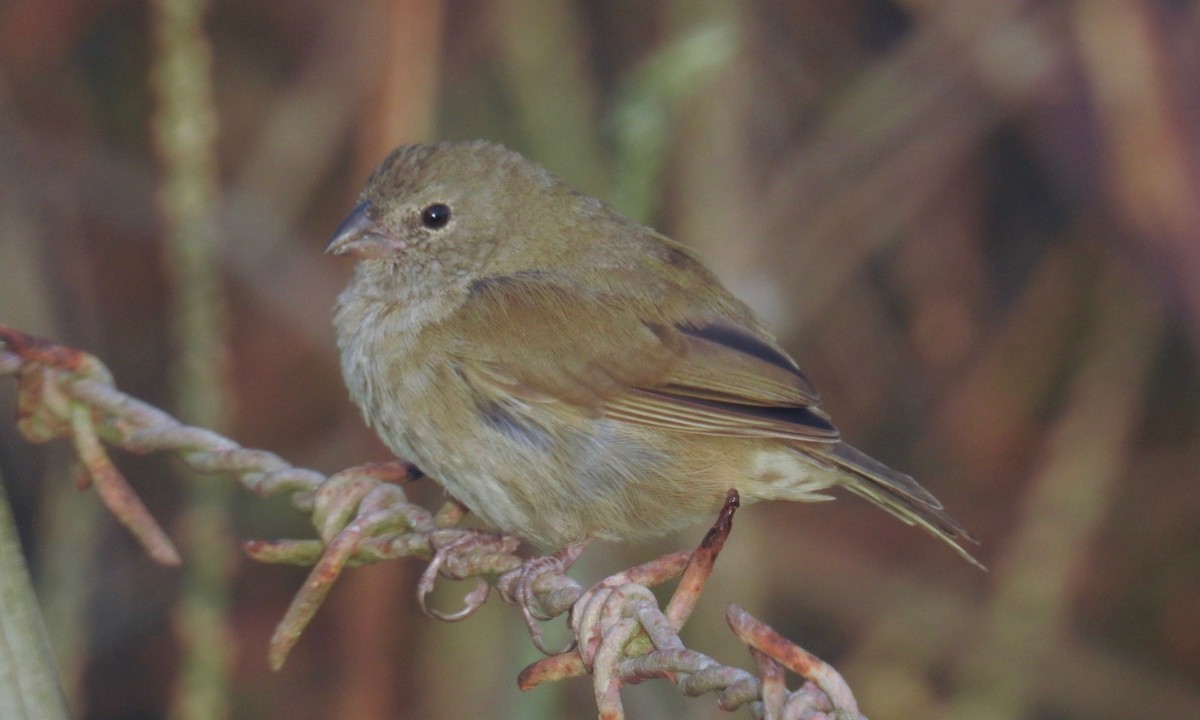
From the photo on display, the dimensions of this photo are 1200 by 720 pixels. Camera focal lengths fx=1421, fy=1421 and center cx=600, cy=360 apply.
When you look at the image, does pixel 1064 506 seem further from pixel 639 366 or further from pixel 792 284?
pixel 639 366

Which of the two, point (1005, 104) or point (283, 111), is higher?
point (1005, 104)

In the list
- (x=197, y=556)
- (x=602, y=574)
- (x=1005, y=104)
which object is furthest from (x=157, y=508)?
(x=1005, y=104)

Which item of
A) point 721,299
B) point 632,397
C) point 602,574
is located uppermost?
point 721,299

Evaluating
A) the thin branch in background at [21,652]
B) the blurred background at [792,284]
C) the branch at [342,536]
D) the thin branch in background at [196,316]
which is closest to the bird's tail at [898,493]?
the branch at [342,536]

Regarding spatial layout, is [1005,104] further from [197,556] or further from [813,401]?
[197,556]

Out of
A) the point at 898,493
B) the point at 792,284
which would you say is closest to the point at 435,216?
the point at 898,493

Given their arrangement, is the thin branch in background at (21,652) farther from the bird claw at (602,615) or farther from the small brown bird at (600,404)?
the small brown bird at (600,404)
